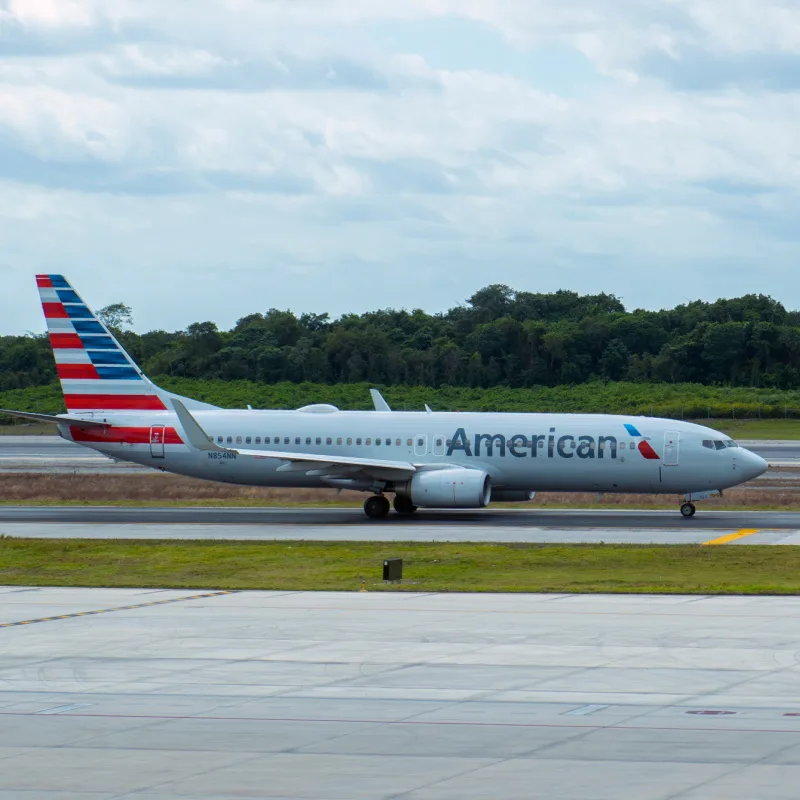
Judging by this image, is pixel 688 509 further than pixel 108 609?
Yes

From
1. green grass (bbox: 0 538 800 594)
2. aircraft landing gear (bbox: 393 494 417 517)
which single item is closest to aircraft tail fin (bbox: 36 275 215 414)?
aircraft landing gear (bbox: 393 494 417 517)

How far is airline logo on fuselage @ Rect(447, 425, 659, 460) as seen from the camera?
45.2 metres

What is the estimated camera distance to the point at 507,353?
123750 millimetres

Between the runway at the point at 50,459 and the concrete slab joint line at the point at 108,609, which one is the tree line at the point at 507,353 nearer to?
the runway at the point at 50,459

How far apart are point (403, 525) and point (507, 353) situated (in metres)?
81.4

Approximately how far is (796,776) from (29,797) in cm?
667

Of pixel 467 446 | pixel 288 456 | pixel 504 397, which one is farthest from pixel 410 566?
pixel 504 397

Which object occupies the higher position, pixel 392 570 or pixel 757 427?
pixel 757 427

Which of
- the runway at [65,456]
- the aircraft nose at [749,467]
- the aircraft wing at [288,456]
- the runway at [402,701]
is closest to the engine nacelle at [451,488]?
the aircraft wing at [288,456]

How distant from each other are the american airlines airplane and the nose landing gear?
5 centimetres

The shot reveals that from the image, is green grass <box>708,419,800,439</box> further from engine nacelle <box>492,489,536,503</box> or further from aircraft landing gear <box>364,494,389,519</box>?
aircraft landing gear <box>364,494,389,519</box>

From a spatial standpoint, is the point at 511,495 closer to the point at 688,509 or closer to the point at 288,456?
the point at 688,509

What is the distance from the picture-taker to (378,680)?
16719 mm

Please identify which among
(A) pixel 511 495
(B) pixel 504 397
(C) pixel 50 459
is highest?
(B) pixel 504 397
